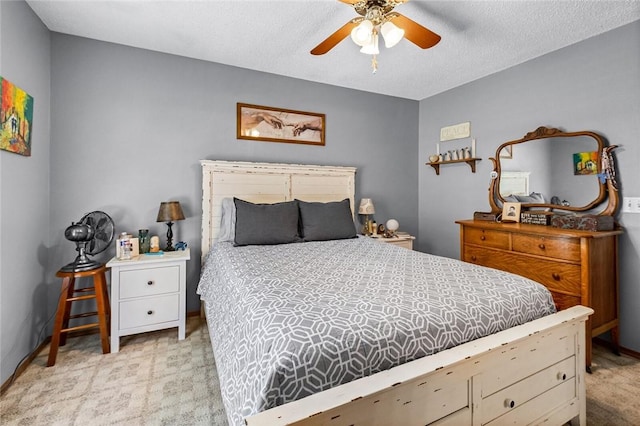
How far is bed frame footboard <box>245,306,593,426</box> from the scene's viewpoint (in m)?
0.84

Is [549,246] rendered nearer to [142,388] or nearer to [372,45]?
[372,45]

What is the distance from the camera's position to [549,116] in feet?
9.04

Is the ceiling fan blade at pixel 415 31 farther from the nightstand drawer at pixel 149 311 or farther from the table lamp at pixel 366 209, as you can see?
the nightstand drawer at pixel 149 311

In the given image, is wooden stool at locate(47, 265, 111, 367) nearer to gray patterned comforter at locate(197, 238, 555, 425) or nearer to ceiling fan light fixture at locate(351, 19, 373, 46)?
gray patterned comforter at locate(197, 238, 555, 425)

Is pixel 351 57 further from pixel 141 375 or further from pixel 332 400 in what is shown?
pixel 141 375

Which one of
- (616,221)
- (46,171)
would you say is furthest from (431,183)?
(46,171)

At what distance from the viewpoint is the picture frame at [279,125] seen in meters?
3.12

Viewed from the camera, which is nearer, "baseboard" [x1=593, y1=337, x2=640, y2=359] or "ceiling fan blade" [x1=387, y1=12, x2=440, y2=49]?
"ceiling fan blade" [x1=387, y1=12, x2=440, y2=49]

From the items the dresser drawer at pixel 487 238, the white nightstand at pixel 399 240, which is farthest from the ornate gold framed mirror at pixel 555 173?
the white nightstand at pixel 399 240

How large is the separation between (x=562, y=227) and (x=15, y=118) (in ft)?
13.2

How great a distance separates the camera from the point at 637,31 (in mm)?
2221

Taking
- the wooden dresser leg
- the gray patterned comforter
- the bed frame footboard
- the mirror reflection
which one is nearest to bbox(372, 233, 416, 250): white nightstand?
the mirror reflection

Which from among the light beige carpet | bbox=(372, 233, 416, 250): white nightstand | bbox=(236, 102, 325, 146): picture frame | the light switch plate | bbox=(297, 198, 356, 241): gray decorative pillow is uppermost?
bbox=(236, 102, 325, 146): picture frame

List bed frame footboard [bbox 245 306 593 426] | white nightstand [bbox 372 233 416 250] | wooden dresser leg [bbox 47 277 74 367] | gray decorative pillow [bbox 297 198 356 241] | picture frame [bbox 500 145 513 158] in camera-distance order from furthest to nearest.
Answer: white nightstand [bbox 372 233 416 250] → picture frame [bbox 500 145 513 158] → gray decorative pillow [bbox 297 198 356 241] → wooden dresser leg [bbox 47 277 74 367] → bed frame footboard [bbox 245 306 593 426]
